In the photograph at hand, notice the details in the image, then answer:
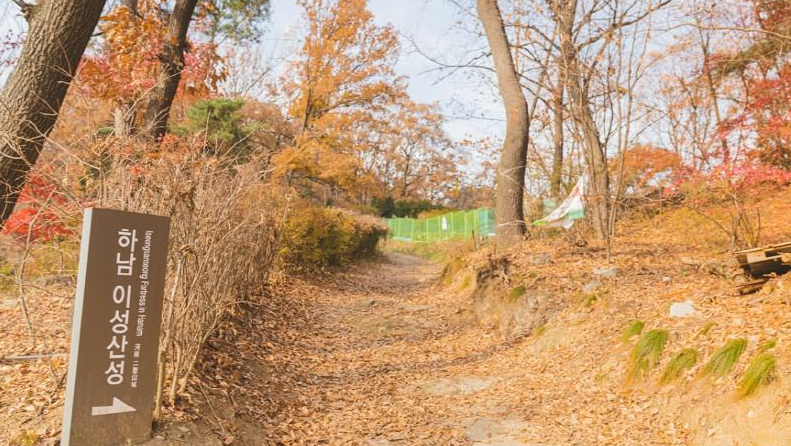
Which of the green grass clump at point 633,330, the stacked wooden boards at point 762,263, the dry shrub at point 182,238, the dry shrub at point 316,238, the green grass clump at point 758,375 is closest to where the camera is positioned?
the green grass clump at point 758,375

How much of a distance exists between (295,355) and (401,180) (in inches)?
1448

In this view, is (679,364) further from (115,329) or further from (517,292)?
(115,329)

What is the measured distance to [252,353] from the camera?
602 cm

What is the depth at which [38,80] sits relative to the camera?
4.35 meters

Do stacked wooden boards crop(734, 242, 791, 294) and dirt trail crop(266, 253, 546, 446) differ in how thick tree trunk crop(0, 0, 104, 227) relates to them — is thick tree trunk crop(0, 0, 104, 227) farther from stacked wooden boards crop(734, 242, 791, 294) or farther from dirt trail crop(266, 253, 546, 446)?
stacked wooden boards crop(734, 242, 791, 294)

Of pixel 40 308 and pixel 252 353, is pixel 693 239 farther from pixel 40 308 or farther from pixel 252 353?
pixel 40 308

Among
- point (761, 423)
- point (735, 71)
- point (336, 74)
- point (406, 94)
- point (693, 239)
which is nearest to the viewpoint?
point (761, 423)

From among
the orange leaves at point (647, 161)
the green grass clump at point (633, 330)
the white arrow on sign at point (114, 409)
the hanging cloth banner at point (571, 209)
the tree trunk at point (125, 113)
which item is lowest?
the white arrow on sign at point (114, 409)

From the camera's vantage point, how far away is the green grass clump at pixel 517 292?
25.0 feet

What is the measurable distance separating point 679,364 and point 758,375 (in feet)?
2.50

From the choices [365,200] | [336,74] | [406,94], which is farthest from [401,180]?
[336,74]

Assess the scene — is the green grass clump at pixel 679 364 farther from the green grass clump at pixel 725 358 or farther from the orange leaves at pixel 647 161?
the orange leaves at pixel 647 161

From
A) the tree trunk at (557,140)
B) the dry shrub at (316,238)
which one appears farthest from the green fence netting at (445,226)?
the dry shrub at (316,238)

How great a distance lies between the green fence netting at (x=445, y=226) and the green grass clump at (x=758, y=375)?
45.9ft
